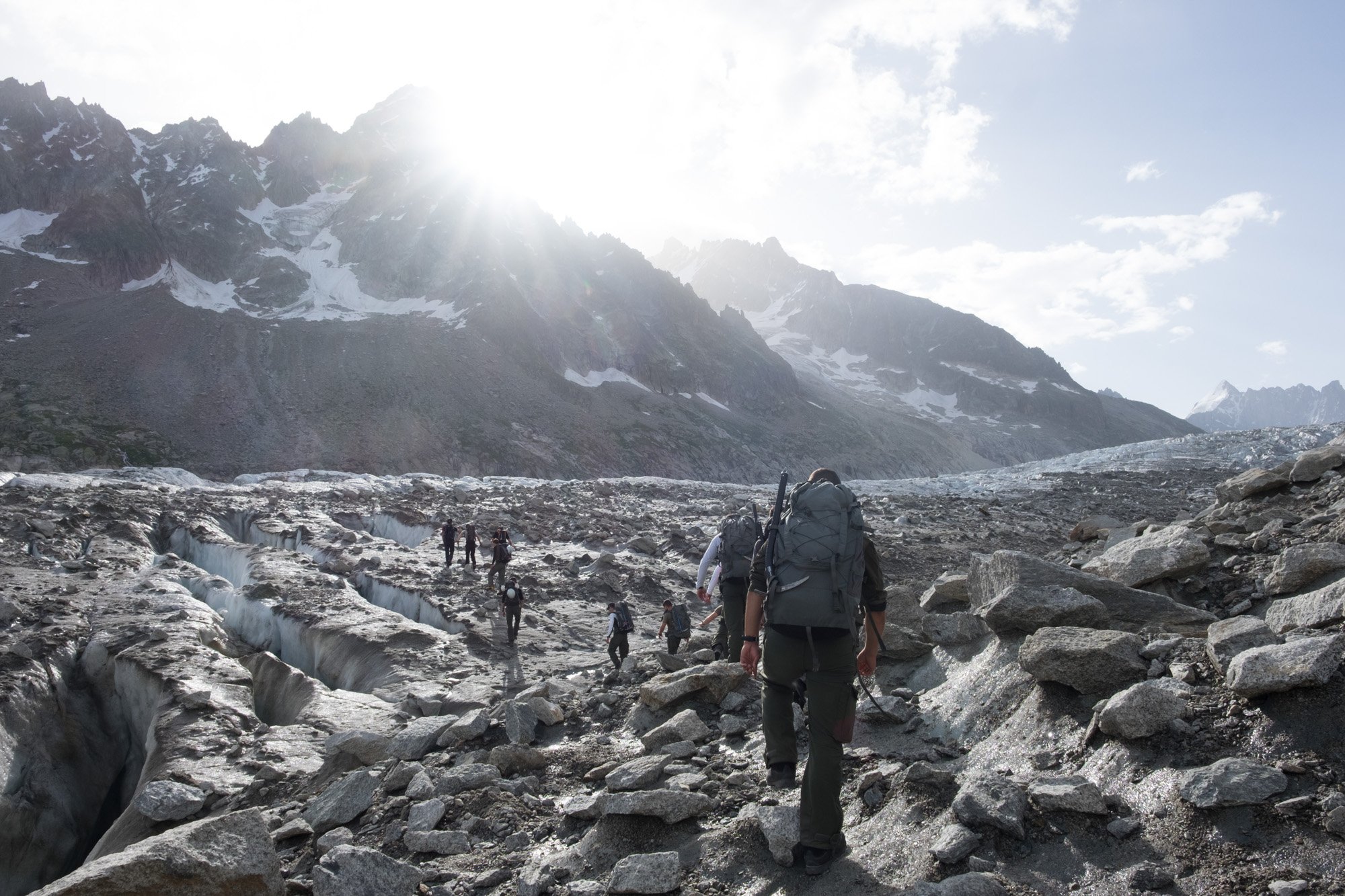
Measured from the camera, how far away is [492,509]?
96.8 ft

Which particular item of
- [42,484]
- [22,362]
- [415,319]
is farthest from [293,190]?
[42,484]

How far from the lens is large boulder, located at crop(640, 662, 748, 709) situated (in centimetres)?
660

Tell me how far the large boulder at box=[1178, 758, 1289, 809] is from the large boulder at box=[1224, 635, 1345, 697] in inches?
16.5

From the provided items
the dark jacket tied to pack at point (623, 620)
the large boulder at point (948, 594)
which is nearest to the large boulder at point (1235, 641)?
the large boulder at point (948, 594)

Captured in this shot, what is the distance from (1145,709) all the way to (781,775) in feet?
6.38

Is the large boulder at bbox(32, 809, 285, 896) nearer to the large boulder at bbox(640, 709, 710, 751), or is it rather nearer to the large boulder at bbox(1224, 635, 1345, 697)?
the large boulder at bbox(640, 709, 710, 751)

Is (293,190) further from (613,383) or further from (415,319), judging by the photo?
(613,383)

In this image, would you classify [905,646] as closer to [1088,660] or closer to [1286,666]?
[1088,660]

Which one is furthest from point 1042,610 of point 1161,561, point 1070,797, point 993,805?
point 993,805

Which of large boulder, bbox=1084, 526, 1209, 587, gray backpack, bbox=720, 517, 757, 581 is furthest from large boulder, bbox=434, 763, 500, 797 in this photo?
large boulder, bbox=1084, 526, 1209, 587

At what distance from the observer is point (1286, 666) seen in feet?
11.1

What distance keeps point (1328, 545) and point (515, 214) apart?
116 metres

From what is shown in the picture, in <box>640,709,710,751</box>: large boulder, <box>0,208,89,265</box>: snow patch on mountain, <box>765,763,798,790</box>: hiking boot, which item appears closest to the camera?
<box>765,763,798,790</box>: hiking boot

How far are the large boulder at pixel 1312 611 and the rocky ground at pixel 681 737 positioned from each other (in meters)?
0.02
